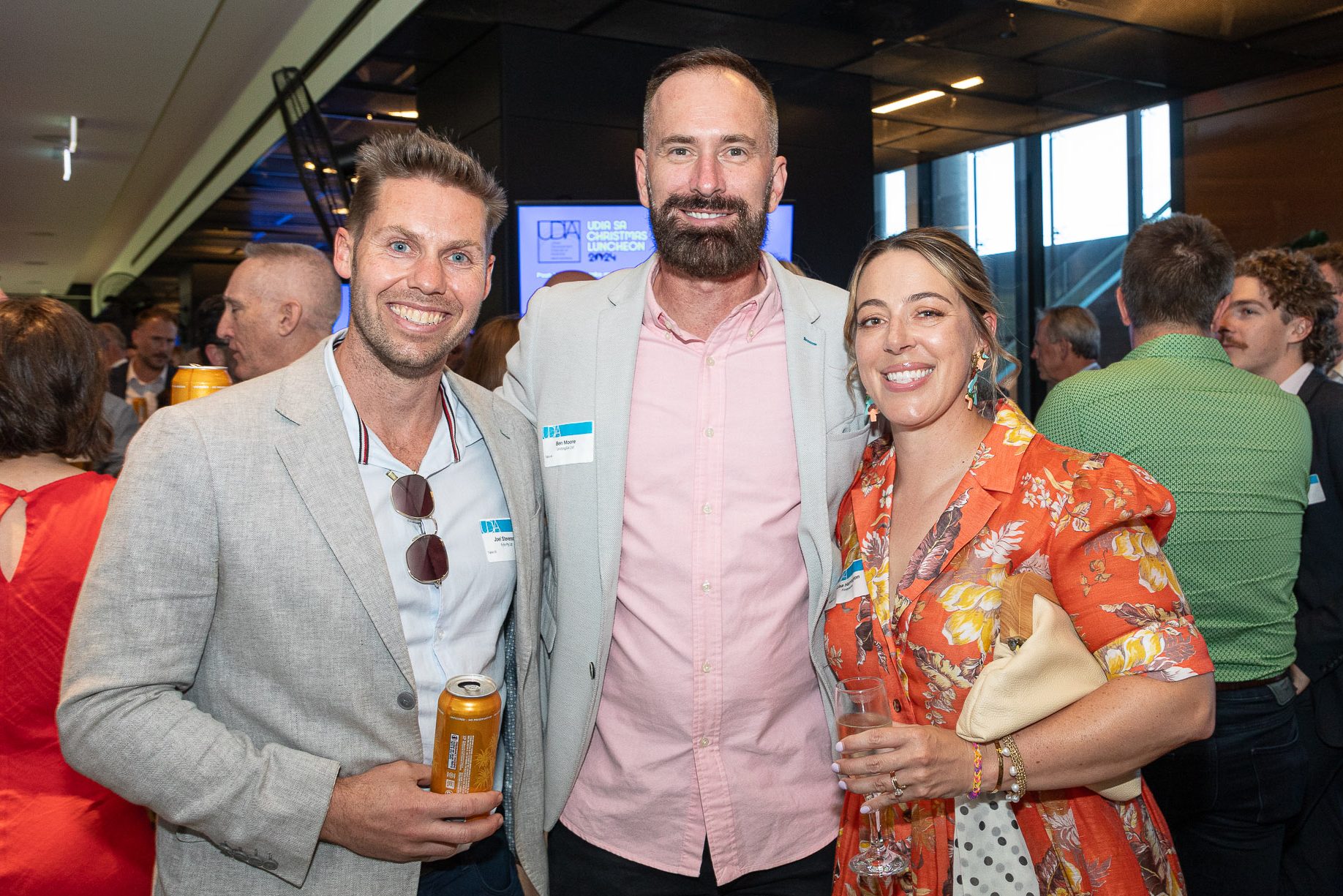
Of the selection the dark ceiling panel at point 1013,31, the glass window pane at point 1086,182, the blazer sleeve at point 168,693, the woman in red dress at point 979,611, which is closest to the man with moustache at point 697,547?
the woman in red dress at point 979,611

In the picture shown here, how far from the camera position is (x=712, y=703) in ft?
6.26

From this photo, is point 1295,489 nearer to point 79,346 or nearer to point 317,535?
point 317,535

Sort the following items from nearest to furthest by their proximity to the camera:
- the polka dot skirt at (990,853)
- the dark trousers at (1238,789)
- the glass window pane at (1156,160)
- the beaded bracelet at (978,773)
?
the beaded bracelet at (978,773) < the polka dot skirt at (990,853) < the dark trousers at (1238,789) < the glass window pane at (1156,160)

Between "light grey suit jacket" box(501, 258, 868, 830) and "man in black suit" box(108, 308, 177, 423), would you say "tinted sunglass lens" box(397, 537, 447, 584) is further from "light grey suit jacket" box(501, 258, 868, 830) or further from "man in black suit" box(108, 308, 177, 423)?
"man in black suit" box(108, 308, 177, 423)

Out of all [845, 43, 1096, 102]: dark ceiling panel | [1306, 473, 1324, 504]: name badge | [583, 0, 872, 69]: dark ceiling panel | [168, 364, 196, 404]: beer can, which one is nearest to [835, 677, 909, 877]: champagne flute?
[1306, 473, 1324, 504]: name badge

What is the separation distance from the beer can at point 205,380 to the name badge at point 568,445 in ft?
4.29

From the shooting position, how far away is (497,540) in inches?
69.8

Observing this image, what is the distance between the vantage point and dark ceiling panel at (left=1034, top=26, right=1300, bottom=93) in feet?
20.7

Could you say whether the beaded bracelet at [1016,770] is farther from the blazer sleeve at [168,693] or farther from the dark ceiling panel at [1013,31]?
the dark ceiling panel at [1013,31]

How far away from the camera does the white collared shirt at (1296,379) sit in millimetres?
3236

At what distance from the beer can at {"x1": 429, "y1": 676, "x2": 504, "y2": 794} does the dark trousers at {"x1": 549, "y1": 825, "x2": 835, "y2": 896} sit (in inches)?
25.6

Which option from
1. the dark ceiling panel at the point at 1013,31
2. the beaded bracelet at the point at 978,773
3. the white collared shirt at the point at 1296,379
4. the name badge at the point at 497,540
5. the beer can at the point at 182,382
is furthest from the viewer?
the dark ceiling panel at the point at 1013,31

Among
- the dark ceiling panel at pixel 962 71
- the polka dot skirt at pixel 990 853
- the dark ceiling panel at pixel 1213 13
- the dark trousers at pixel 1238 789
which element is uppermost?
the dark ceiling panel at pixel 962 71

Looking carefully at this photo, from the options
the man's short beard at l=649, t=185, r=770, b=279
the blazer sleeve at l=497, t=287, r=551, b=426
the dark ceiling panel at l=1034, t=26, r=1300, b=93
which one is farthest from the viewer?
the dark ceiling panel at l=1034, t=26, r=1300, b=93
